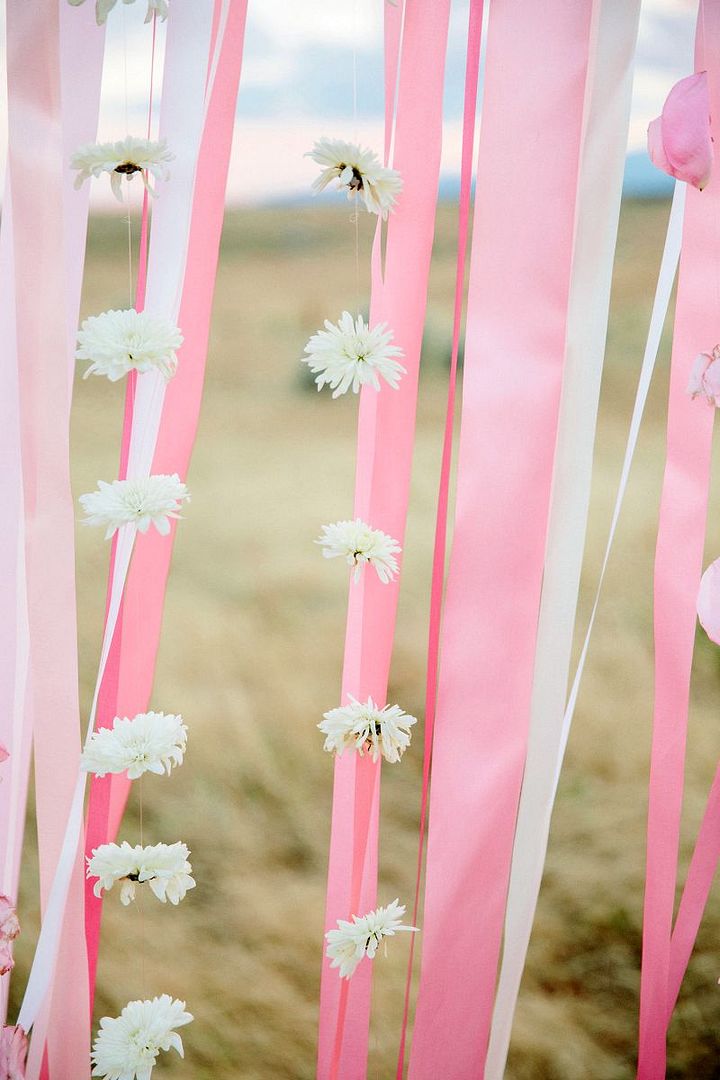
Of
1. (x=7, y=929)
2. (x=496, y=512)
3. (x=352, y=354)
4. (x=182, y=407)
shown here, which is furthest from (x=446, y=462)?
(x=7, y=929)

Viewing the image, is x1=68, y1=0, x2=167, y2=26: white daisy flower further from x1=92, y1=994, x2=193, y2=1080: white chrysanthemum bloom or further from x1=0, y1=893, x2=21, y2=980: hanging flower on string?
x1=92, y1=994, x2=193, y2=1080: white chrysanthemum bloom

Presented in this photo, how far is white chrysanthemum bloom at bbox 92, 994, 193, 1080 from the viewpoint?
104 centimetres

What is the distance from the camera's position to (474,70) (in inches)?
45.4

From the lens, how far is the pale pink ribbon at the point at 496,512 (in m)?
1.16

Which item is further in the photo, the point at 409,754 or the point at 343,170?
the point at 409,754

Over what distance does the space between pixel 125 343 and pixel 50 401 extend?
145 millimetres

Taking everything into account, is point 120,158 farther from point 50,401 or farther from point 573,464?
point 573,464

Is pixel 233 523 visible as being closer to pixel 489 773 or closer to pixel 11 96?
pixel 489 773

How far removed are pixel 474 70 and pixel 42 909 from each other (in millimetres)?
1100

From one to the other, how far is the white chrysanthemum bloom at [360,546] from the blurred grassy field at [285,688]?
12cm

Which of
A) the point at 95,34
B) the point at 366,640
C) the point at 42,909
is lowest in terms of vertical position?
the point at 42,909

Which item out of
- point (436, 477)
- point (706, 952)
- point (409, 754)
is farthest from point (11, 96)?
point (706, 952)

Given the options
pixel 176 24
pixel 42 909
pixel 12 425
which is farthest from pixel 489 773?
pixel 176 24

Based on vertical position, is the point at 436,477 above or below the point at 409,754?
above
